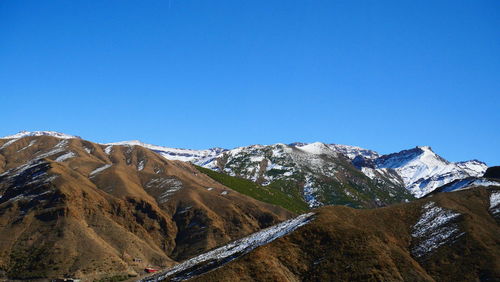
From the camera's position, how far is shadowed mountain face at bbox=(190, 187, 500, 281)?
107 metres

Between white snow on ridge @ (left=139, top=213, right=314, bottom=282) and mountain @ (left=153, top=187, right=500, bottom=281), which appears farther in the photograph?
white snow on ridge @ (left=139, top=213, right=314, bottom=282)

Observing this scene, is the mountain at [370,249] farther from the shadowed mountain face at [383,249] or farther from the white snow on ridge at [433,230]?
the shadowed mountain face at [383,249]

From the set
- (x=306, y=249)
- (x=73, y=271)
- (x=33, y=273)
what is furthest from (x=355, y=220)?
(x=33, y=273)

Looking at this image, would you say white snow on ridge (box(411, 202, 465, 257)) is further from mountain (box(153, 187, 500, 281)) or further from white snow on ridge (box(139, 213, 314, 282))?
white snow on ridge (box(139, 213, 314, 282))

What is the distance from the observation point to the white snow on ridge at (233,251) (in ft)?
397

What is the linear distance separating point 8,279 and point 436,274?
507 ft

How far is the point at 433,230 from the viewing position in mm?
132750

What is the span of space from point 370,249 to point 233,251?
34489mm

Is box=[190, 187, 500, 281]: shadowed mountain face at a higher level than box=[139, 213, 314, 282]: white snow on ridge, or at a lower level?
lower

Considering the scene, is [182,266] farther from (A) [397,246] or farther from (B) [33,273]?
(B) [33,273]

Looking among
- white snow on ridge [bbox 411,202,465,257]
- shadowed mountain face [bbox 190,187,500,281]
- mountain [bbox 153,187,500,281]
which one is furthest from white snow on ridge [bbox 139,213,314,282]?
white snow on ridge [bbox 411,202,465,257]

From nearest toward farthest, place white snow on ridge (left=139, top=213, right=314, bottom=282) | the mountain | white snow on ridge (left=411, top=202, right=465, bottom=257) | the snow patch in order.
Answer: the mountain, white snow on ridge (left=139, top=213, right=314, bottom=282), white snow on ridge (left=411, top=202, right=465, bottom=257), the snow patch

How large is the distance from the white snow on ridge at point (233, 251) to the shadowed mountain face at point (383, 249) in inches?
247

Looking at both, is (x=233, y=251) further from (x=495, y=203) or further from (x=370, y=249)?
(x=495, y=203)
